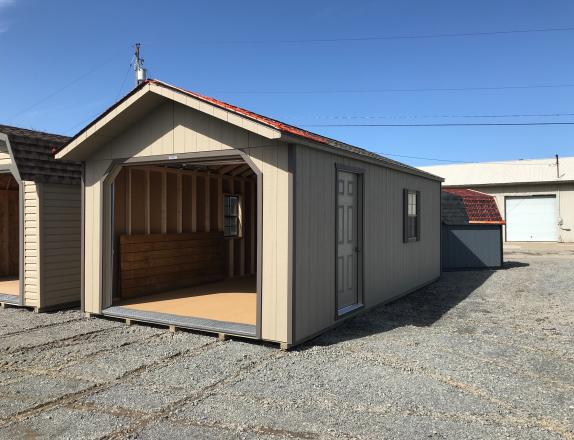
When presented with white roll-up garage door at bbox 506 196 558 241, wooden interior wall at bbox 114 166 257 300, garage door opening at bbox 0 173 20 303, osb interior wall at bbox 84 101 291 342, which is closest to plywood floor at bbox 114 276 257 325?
osb interior wall at bbox 84 101 291 342

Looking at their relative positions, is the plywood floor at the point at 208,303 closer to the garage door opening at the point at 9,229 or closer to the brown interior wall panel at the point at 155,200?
the brown interior wall panel at the point at 155,200

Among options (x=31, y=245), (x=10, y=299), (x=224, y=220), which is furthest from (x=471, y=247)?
(x=10, y=299)

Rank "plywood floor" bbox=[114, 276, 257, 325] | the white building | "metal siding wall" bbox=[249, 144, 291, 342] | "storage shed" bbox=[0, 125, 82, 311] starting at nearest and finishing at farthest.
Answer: "metal siding wall" bbox=[249, 144, 291, 342] < "plywood floor" bbox=[114, 276, 257, 325] < "storage shed" bbox=[0, 125, 82, 311] < the white building

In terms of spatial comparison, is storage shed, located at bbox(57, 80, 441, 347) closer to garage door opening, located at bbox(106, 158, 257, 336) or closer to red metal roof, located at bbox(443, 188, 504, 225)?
garage door opening, located at bbox(106, 158, 257, 336)

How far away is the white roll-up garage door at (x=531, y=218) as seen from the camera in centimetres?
2648

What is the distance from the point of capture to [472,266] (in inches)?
606

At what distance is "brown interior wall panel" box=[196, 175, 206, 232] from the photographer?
10891 millimetres

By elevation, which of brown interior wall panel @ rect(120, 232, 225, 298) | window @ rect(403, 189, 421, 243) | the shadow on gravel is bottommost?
the shadow on gravel

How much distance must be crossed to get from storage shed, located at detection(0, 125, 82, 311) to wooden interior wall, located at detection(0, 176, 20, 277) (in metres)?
3.61

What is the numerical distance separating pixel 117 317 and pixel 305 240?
136 inches

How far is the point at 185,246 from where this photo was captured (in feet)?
33.8

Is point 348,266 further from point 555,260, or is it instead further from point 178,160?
point 555,260

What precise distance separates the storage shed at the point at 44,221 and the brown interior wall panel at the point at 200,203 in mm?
2725

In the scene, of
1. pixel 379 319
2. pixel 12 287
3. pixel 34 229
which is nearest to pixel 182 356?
pixel 379 319
